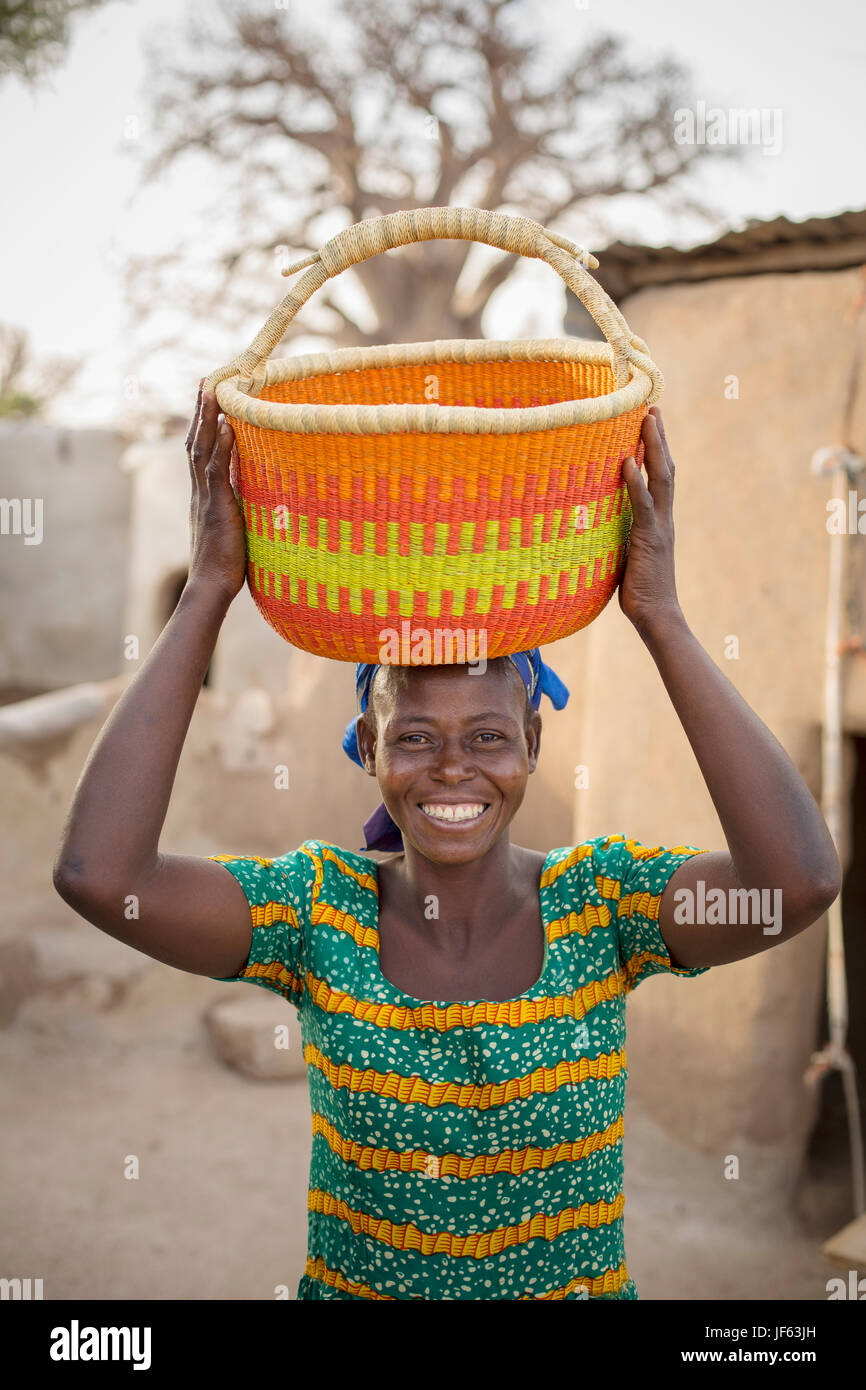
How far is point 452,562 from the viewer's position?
140cm

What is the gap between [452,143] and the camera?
14.6m

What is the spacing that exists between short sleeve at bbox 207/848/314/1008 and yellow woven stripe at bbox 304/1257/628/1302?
357 mm

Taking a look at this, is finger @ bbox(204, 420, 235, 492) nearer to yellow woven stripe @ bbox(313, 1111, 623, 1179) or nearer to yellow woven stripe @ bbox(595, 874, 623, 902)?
yellow woven stripe @ bbox(595, 874, 623, 902)

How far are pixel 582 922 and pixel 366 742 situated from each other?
0.40 meters

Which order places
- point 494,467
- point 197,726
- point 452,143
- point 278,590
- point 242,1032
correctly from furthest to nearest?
point 452,143 < point 197,726 < point 242,1032 < point 278,590 < point 494,467

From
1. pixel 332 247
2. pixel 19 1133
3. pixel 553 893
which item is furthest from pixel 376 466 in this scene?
pixel 19 1133

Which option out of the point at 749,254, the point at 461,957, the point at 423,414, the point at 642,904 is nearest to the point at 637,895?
the point at 642,904

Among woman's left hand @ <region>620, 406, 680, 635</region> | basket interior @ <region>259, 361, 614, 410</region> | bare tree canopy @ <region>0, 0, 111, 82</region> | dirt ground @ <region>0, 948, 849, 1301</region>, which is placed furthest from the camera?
bare tree canopy @ <region>0, 0, 111, 82</region>

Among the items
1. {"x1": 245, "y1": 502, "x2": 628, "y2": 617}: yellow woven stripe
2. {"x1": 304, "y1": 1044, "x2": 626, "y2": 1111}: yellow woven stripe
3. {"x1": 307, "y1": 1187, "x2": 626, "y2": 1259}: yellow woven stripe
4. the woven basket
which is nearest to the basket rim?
the woven basket

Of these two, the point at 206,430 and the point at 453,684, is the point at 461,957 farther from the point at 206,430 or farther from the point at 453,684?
the point at 206,430

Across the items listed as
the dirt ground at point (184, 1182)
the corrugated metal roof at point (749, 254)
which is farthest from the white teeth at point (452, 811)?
the corrugated metal roof at point (749, 254)

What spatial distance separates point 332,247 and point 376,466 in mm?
355

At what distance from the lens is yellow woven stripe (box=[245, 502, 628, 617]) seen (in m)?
1.40
